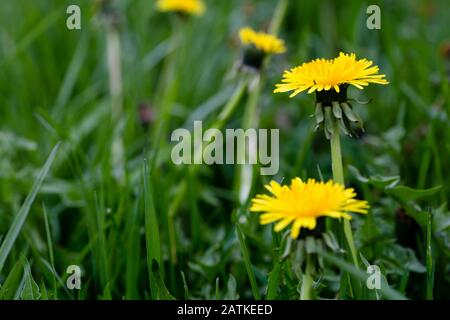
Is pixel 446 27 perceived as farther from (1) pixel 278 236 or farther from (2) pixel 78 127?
(1) pixel 278 236

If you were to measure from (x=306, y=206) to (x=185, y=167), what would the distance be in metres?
0.69

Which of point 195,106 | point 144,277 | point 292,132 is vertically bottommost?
point 144,277

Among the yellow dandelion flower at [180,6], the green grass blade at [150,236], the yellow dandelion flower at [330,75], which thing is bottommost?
the green grass blade at [150,236]

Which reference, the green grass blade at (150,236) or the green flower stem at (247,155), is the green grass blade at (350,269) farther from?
the green flower stem at (247,155)

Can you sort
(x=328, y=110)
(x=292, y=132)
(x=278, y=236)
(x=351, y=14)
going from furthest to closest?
1. (x=351, y=14)
2. (x=292, y=132)
3. (x=278, y=236)
4. (x=328, y=110)

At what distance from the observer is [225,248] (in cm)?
129

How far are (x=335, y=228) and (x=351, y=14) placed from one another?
122cm

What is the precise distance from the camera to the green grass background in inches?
46.9

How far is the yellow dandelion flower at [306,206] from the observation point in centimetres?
81

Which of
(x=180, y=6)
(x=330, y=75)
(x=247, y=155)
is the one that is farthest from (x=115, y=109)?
(x=330, y=75)

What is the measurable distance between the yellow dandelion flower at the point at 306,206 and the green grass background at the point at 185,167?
16 centimetres

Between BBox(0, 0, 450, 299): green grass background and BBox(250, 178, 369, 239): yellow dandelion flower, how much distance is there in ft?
0.52

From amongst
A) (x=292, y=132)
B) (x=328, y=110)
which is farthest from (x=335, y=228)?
(x=292, y=132)

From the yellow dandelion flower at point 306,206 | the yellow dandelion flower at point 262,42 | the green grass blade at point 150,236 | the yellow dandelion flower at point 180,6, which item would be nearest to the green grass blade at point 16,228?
the green grass blade at point 150,236
